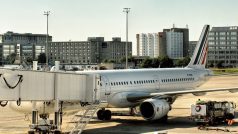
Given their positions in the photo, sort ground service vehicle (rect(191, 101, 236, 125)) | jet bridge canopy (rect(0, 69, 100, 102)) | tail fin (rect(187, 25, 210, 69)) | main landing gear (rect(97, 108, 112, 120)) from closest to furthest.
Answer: jet bridge canopy (rect(0, 69, 100, 102)) → ground service vehicle (rect(191, 101, 236, 125)) → main landing gear (rect(97, 108, 112, 120)) → tail fin (rect(187, 25, 210, 69))

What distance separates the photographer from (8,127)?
3117cm

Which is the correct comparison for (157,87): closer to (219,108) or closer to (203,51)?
(219,108)

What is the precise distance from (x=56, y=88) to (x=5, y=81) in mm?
3155

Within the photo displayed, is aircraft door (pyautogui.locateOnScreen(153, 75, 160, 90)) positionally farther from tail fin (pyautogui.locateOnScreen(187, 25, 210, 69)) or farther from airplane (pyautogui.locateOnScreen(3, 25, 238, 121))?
tail fin (pyautogui.locateOnScreen(187, 25, 210, 69))

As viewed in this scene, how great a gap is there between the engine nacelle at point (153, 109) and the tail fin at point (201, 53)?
1438 cm

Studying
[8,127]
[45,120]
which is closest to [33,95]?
[45,120]

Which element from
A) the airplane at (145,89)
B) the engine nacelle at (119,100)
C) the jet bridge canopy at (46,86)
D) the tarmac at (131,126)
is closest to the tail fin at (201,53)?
the airplane at (145,89)

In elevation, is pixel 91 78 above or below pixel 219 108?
above

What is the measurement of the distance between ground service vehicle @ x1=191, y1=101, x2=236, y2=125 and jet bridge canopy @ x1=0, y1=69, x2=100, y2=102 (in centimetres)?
801

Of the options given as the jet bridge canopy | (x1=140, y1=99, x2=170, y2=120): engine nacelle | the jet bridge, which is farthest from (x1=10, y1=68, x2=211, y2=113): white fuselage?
(x1=140, y1=99, x2=170, y2=120): engine nacelle

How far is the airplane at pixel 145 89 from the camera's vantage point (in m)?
31.3

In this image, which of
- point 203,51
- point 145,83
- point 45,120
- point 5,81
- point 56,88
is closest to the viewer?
point 5,81

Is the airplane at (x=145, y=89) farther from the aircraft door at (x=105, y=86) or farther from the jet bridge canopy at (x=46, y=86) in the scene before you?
the jet bridge canopy at (x=46, y=86)

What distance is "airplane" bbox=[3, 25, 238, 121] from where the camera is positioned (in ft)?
103
